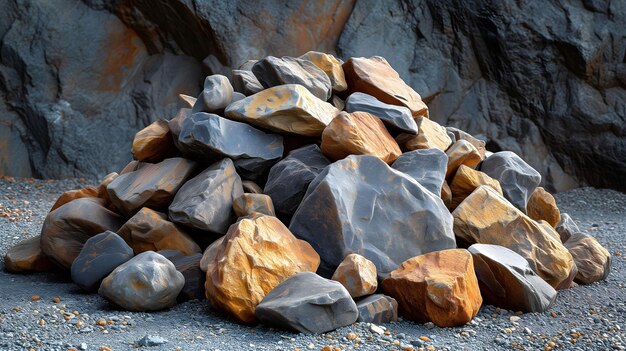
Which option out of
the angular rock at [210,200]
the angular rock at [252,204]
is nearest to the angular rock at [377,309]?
the angular rock at [252,204]

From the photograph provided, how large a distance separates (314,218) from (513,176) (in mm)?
1472

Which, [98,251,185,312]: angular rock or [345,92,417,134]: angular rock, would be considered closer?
[98,251,185,312]: angular rock

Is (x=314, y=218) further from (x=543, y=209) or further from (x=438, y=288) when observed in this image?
(x=543, y=209)

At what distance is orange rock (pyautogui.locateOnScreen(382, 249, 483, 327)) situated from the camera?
3283 mm

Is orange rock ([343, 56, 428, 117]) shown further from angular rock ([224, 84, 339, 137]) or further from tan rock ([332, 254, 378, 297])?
tan rock ([332, 254, 378, 297])

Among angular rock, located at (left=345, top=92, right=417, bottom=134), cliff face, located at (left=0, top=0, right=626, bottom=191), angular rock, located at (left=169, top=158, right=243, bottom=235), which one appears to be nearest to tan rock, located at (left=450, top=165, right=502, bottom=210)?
angular rock, located at (left=345, top=92, right=417, bottom=134)

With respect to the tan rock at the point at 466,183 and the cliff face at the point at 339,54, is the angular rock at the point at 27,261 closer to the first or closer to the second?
the tan rock at the point at 466,183

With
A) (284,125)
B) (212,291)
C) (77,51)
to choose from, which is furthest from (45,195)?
(212,291)

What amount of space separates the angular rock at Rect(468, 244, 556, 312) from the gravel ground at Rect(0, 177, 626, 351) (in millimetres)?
62

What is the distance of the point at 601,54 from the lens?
8164 millimetres

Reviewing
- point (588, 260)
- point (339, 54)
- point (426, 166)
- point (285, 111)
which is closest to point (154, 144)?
point (285, 111)

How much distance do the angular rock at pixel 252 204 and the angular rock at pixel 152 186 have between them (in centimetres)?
41

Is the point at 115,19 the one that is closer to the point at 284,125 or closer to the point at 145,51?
the point at 145,51

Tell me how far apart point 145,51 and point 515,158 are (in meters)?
4.50
